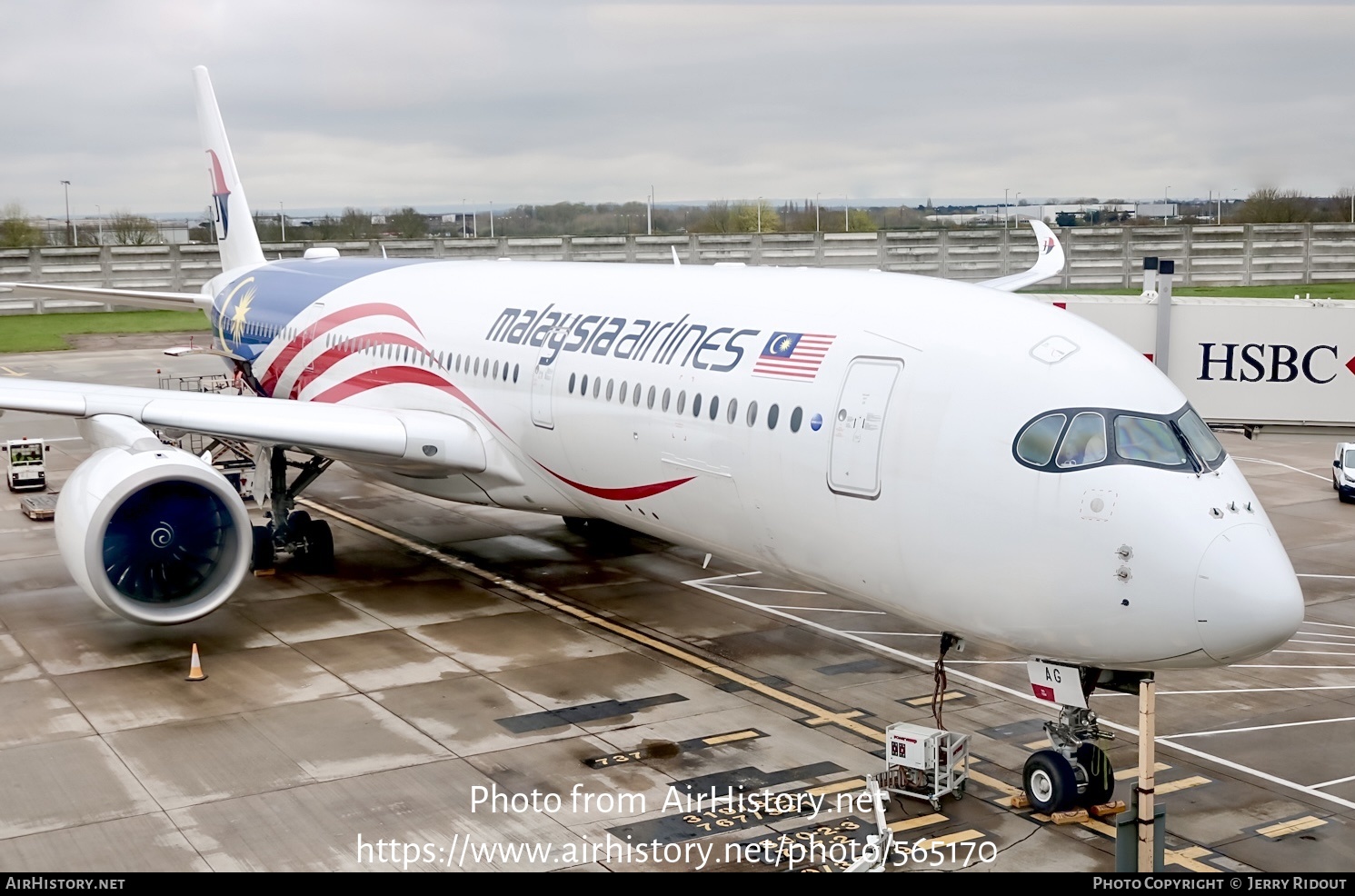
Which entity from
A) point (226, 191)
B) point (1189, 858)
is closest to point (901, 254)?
point (226, 191)

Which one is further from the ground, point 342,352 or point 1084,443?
point 342,352

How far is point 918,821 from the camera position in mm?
11477

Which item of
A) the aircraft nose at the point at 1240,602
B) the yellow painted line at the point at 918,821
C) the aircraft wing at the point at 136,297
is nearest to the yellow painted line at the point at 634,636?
the yellow painted line at the point at 918,821

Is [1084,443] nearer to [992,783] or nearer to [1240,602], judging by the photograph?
[1240,602]

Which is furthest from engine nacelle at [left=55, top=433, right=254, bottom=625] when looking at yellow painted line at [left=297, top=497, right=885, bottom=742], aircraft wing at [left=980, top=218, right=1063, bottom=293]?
aircraft wing at [left=980, top=218, right=1063, bottom=293]

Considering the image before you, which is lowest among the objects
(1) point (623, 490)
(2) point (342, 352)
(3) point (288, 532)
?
(3) point (288, 532)

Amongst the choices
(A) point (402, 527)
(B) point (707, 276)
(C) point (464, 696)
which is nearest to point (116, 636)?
(C) point (464, 696)

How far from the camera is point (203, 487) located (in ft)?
53.4

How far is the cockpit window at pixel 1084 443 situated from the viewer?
10719 millimetres

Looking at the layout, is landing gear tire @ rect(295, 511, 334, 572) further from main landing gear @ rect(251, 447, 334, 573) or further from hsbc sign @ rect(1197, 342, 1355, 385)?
hsbc sign @ rect(1197, 342, 1355, 385)

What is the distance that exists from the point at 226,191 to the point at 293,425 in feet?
41.4

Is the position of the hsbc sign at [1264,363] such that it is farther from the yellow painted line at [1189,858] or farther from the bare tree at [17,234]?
the bare tree at [17,234]
